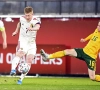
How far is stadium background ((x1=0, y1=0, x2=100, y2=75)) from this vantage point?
2628 centimetres

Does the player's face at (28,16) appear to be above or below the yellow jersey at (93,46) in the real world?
above

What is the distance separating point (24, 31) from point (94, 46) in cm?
234

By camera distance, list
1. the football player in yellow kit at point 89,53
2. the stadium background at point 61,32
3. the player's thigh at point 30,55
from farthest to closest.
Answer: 1. the stadium background at point 61,32
2. the player's thigh at point 30,55
3. the football player in yellow kit at point 89,53

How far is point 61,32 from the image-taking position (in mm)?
26844

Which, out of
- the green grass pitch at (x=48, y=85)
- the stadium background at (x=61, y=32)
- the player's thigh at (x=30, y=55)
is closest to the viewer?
the green grass pitch at (x=48, y=85)

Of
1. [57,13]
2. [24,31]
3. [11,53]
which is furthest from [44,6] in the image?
[24,31]

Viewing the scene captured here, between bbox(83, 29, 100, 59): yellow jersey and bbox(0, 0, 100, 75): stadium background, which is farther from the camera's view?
bbox(0, 0, 100, 75): stadium background

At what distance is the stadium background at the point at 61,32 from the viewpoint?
26.3 m

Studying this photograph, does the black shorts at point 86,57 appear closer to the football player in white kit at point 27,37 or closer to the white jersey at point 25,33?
the football player in white kit at point 27,37

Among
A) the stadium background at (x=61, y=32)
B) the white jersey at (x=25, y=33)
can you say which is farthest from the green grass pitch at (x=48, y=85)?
the stadium background at (x=61, y=32)

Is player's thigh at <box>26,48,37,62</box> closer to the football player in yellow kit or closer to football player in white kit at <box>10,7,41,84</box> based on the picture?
football player in white kit at <box>10,7,41,84</box>

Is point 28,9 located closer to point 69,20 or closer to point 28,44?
point 28,44

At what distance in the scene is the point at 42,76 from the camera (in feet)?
85.1

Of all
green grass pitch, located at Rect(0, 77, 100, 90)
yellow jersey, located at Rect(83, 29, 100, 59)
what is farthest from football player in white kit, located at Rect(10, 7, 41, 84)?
yellow jersey, located at Rect(83, 29, 100, 59)
